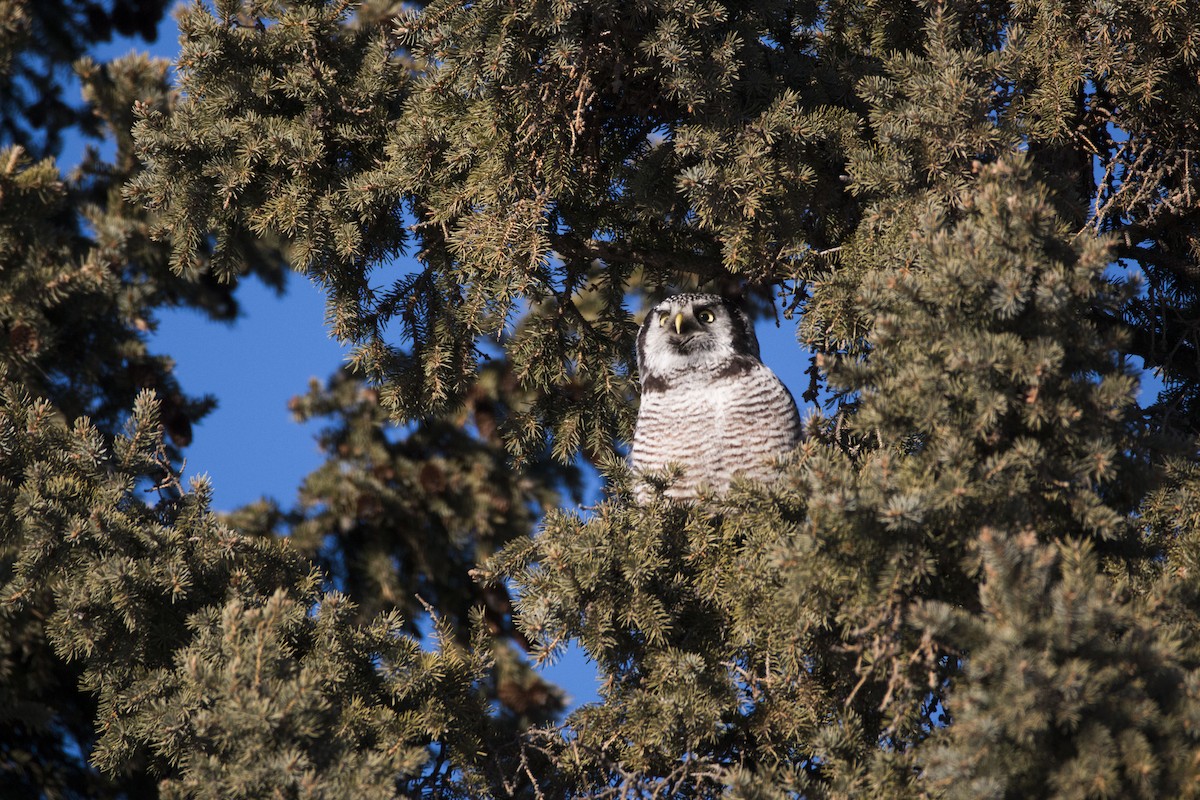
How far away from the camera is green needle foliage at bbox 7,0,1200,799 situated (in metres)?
2.51

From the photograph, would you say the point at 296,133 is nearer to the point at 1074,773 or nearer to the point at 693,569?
the point at 693,569

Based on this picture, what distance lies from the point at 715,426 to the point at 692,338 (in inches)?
16.8

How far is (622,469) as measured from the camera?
345cm

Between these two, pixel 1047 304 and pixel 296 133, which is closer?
pixel 1047 304

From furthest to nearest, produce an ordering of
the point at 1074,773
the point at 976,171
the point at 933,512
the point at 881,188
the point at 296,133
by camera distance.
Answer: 1. the point at 296,133
2. the point at 881,188
3. the point at 976,171
4. the point at 933,512
5. the point at 1074,773

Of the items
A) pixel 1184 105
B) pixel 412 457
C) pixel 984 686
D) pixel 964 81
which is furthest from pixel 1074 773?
pixel 412 457

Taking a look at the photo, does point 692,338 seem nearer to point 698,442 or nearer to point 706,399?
point 706,399

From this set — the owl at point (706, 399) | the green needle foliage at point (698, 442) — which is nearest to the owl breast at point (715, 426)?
the owl at point (706, 399)

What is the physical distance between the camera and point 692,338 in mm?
4492

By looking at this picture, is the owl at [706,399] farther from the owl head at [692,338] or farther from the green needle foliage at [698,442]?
the green needle foliage at [698,442]

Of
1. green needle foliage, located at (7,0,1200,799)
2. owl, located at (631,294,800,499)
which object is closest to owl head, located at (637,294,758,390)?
owl, located at (631,294,800,499)

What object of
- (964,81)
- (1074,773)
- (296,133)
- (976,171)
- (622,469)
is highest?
(296,133)

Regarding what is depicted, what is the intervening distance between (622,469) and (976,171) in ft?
4.34

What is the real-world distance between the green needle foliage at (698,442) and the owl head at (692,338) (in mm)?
139
